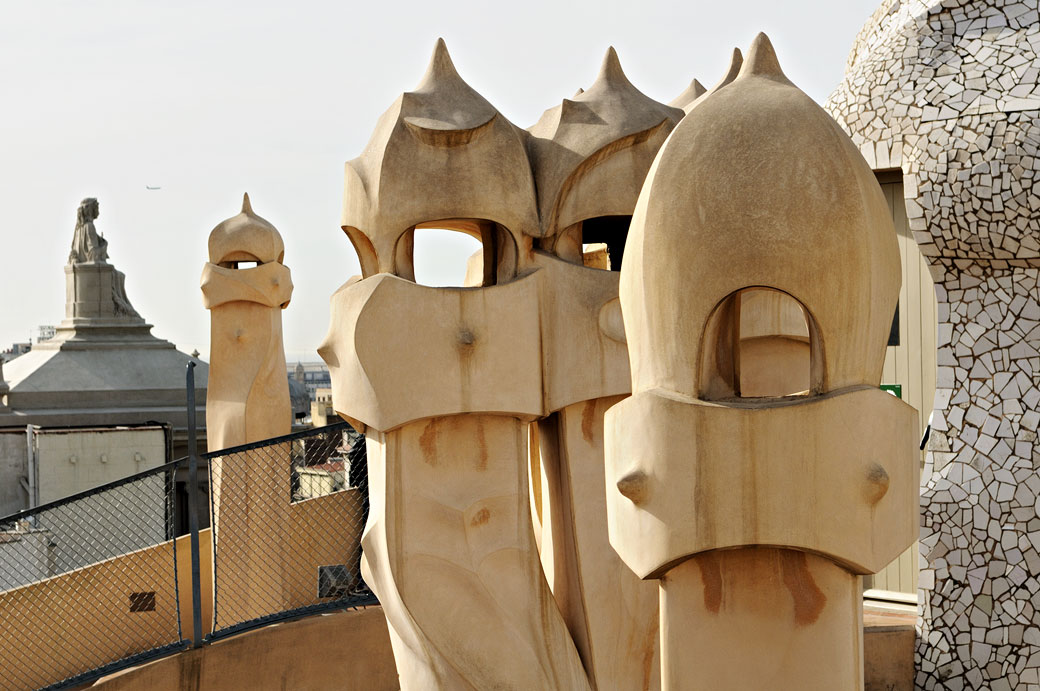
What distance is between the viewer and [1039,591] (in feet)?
22.1

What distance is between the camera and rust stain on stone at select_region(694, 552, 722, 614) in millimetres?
3246

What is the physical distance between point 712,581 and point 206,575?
7.15 metres

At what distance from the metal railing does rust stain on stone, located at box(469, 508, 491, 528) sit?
247 centimetres

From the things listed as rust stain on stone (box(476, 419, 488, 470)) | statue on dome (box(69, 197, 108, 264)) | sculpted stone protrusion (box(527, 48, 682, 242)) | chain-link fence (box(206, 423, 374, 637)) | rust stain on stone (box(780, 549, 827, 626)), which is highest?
statue on dome (box(69, 197, 108, 264))

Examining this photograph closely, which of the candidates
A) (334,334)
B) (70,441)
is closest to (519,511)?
(334,334)

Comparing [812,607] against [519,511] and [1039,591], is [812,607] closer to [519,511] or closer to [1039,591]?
[519,511]

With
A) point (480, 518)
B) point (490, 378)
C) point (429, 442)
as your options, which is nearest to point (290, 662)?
point (480, 518)

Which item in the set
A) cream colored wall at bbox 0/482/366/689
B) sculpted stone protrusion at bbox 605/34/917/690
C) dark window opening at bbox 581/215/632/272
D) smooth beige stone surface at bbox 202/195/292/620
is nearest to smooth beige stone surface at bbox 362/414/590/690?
dark window opening at bbox 581/215/632/272

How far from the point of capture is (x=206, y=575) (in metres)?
9.66

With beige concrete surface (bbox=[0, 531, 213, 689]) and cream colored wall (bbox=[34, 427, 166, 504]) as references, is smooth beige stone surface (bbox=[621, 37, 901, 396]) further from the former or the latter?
cream colored wall (bbox=[34, 427, 166, 504])

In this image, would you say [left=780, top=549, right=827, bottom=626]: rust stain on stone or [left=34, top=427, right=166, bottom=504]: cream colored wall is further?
[left=34, top=427, right=166, bottom=504]: cream colored wall

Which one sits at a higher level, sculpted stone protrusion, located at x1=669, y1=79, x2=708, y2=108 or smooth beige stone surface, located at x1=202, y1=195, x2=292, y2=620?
sculpted stone protrusion, located at x1=669, y1=79, x2=708, y2=108

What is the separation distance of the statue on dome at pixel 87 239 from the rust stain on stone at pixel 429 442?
36.7 feet

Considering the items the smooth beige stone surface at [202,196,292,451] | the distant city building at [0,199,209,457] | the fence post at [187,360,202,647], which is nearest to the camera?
the fence post at [187,360,202,647]
